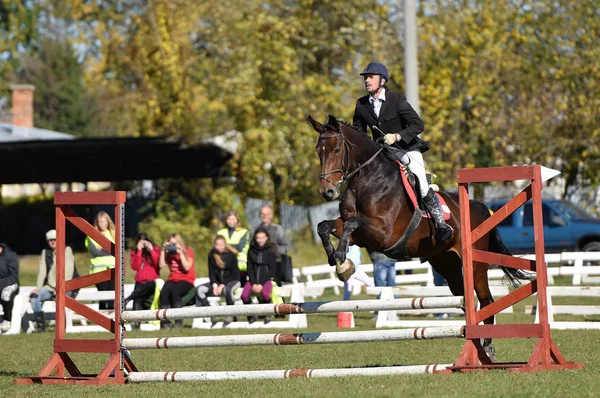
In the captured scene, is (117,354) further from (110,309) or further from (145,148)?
(145,148)

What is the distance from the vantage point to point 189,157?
3027 cm

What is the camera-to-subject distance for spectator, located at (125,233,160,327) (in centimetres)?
1636

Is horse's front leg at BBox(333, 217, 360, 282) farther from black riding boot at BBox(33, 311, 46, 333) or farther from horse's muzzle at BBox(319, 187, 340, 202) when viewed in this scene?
black riding boot at BBox(33, 311, 46, 333)

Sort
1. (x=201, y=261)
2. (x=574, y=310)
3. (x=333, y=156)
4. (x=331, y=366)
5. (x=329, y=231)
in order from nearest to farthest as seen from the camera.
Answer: (x=333, y=156), (x=329, y=231), (x=331, y=366), (x=574, y=310), (x=201, y=261)

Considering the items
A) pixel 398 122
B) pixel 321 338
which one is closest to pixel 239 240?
pixel 398 122

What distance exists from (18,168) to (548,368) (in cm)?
2564

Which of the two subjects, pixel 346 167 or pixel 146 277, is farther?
pixel 146 277

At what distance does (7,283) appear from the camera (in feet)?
54.8

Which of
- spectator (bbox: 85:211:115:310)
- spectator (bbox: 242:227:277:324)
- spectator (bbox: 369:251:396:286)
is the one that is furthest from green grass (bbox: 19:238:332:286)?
Answer: spectator (bbox: 242:227:277:324)

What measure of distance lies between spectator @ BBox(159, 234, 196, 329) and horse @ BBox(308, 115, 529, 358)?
6.74 metres

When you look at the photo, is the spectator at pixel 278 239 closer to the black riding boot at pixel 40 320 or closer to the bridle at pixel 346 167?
the black riding boot at pixel 40 320

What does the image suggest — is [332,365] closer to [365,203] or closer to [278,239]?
[365,203]

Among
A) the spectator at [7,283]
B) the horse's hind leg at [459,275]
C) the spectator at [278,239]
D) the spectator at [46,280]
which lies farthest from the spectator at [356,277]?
the horse's hind leg at [459,275]

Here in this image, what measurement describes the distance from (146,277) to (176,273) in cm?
53
